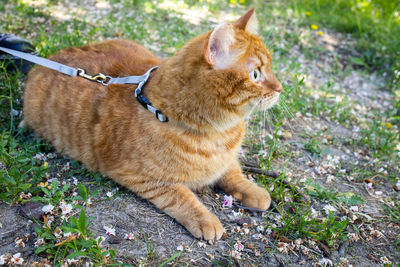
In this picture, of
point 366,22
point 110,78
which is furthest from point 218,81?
point 366,22

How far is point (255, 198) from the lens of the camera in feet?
8.29

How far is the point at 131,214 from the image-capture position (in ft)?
7.77

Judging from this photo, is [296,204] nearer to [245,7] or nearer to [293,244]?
[293,244]

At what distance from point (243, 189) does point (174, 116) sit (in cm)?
84

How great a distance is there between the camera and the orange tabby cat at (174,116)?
2.06 meters

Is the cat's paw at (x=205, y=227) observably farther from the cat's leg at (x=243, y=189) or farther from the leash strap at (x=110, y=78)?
the leash strap at (x=110, y=78)

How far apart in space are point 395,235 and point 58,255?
7.75 ft

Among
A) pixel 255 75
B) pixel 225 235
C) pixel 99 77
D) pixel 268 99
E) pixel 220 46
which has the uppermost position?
pixel 220 46

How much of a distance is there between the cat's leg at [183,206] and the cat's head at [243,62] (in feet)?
2.48

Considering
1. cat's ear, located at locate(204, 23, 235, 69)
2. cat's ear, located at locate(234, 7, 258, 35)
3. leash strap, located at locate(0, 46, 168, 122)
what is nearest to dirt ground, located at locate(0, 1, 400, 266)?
leash strap, located at locate(0, 46, 168, 122)

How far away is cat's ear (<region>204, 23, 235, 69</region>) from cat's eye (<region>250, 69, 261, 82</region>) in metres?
0.19

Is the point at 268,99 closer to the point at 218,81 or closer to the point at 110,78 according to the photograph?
the point at 218,81

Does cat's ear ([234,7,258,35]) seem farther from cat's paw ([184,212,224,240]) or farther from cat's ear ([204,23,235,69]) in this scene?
cat's paw ([184,212,224,240])

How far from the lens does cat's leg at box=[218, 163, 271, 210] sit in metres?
2.52
